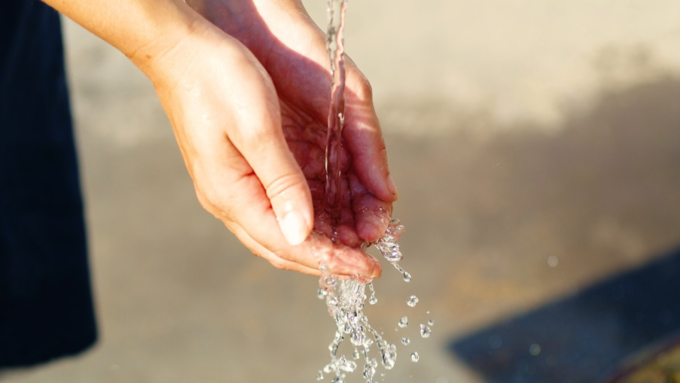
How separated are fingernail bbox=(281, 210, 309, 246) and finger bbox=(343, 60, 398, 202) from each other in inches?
11.2

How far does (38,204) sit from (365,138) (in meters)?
0.93

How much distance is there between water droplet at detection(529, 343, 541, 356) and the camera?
2129mm

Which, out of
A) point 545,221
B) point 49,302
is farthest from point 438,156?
point 49,302

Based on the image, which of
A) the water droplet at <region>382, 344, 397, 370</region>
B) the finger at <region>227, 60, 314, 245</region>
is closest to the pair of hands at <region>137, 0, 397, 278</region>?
the finger at <region>227, 60, 314, 245</region>

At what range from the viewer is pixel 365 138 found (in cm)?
125

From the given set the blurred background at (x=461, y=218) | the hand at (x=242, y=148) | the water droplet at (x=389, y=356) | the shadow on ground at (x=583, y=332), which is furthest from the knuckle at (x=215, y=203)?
the shadow on ground at (x=583, y=332)

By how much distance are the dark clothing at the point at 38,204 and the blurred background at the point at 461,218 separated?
0.45 metres

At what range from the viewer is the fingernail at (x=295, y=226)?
1.01m

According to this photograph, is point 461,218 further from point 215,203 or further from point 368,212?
point 215,203

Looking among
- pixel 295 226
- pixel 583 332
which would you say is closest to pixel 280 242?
pixel 295 226

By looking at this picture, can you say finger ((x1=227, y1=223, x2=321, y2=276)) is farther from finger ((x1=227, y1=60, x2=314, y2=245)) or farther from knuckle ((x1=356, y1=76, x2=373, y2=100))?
A: knuckle ((x1=356, y1=76, x2=373, y2=100))

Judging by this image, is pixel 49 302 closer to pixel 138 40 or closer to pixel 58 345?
pixel 58 345

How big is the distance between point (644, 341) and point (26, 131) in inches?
82.2

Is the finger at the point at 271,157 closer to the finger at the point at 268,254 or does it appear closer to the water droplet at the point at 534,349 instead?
the finger at the point at 268,254
